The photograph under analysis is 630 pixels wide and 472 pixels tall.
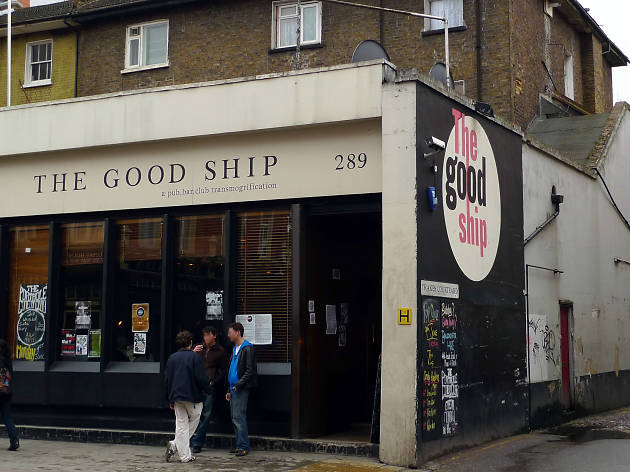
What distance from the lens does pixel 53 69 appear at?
86.2ft

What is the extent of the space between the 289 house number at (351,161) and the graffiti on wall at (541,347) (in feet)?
15.8

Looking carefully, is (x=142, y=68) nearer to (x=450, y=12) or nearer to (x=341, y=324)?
(x=450, y=12)

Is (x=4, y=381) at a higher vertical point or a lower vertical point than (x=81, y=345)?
lower

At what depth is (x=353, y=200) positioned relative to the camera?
12.5 metres

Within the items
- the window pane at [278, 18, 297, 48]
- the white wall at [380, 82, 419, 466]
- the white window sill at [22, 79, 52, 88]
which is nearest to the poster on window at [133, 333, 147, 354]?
the white wall at [380, 82, 419, 466]

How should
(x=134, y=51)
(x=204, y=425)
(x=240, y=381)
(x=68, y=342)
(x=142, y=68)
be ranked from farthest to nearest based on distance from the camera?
(x=134, y=51), (x=142, y=68), (x=68, y=342), (x=204, y=425), (x=240, y=381)

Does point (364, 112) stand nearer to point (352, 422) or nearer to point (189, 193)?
point (189, 193)

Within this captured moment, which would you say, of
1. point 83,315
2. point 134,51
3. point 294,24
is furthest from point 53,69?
point 83,315

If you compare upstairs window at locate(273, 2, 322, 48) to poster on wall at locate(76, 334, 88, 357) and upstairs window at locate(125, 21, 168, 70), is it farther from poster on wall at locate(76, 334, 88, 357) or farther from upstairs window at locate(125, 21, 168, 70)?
poster on wall at locate(76, 334, 88, 357)

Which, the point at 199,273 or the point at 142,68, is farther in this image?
the point at 142,68

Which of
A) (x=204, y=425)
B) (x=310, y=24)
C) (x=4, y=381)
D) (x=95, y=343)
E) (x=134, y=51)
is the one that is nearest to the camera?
(x=204, y=425)

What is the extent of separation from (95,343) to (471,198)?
627cm

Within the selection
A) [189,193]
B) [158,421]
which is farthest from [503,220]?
[158,421]

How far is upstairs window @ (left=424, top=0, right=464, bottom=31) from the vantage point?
2264 centimetres
